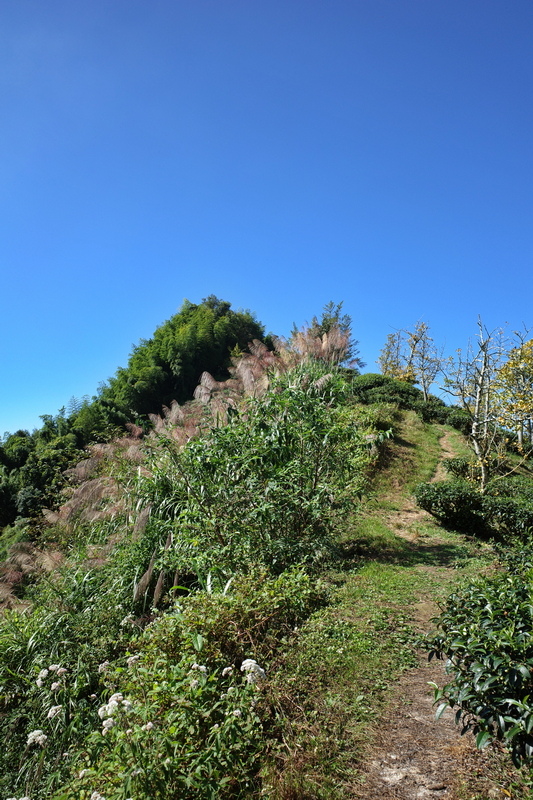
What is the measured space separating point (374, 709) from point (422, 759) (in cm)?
46

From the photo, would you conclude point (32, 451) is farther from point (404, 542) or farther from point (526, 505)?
point (526, 505)

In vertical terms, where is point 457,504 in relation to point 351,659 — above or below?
above

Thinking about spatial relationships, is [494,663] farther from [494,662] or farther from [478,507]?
[478,507]

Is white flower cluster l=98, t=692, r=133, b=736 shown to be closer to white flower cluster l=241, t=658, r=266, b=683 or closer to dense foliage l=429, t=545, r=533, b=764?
white flower cluster l=241, t=658, r=266, b=683

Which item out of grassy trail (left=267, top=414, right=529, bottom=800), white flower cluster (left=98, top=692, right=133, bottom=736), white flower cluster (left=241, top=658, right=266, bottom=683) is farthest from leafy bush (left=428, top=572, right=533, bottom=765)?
Result: white flower cluster (left=98, top=692, right=133, bottom=736)

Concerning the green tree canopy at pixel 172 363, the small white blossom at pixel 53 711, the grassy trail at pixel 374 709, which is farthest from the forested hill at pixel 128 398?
the small white blossom at pixel 53 711

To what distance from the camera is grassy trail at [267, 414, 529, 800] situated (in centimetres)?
209

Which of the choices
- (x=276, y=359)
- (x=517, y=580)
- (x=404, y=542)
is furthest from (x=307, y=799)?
(x=276, y=359)

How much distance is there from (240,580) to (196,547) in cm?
80

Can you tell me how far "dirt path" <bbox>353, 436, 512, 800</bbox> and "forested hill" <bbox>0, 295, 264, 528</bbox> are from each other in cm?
1268

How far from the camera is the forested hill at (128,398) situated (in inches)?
620

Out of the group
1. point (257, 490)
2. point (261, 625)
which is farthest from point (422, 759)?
point (257, 490)

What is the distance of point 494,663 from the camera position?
176 cm

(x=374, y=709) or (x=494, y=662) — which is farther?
(x=374, y=709)
